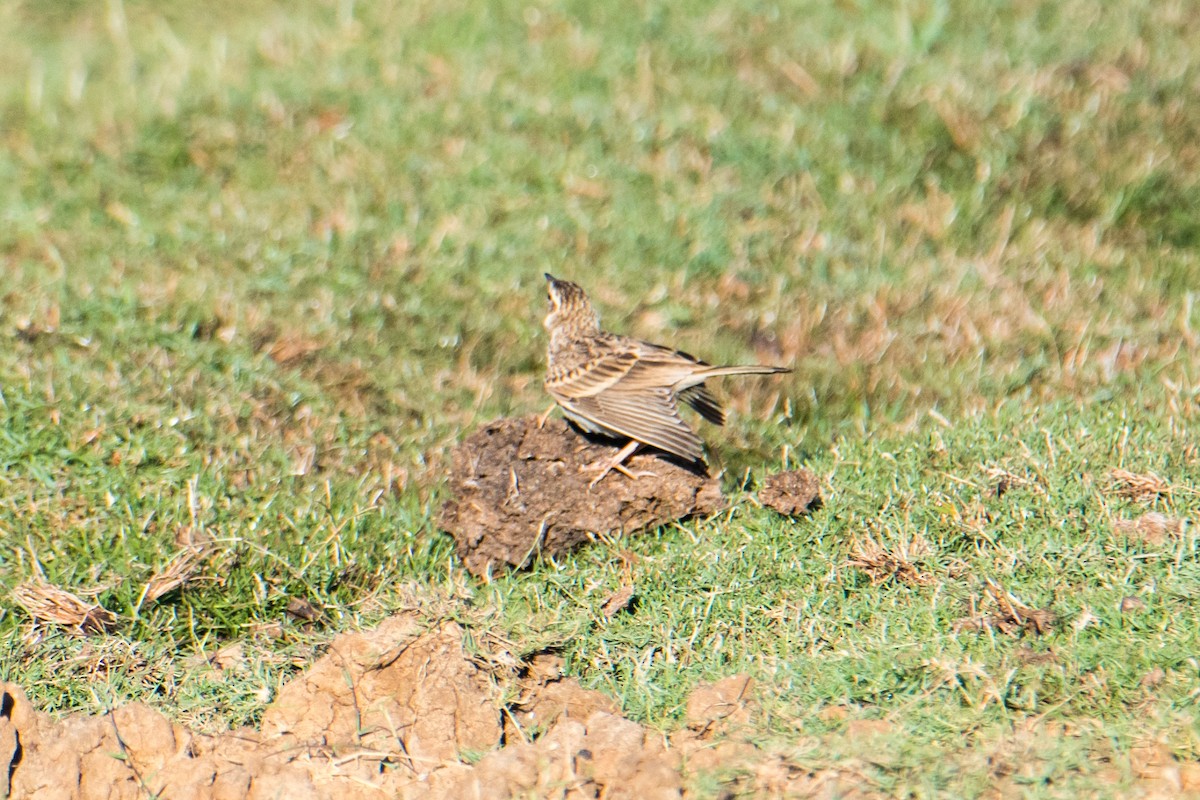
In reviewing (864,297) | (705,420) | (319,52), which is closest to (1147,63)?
(864,297)

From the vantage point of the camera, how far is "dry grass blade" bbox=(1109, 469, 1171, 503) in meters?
5.27

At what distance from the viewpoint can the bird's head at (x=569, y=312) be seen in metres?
6.45

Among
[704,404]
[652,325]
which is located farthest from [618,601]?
[652,325]

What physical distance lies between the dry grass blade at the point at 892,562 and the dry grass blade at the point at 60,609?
9.34ft

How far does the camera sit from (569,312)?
21.3 ft

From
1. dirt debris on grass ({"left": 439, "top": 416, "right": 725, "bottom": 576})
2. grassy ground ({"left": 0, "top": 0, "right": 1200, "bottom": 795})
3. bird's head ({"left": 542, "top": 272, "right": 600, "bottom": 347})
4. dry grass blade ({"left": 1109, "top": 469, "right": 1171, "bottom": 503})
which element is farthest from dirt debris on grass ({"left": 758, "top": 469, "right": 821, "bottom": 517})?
bird's head ({"left": 542, "top": 272, "right": 600, "bottom": 347})

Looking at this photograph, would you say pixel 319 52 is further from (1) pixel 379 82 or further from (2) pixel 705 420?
(2) pixel 705 420

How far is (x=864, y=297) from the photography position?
769 centimetres

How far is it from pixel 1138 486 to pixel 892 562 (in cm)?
103

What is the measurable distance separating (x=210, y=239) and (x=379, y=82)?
203 centimetres

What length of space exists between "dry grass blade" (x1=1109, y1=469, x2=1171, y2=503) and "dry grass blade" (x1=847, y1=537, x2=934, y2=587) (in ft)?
2.77

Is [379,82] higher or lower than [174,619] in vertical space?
higher

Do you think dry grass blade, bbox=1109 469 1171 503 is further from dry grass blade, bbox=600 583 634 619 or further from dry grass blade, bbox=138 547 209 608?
dry grass blade, bbox=138 547 209 608

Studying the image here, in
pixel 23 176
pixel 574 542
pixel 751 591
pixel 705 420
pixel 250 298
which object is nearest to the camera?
pixel 751 591
